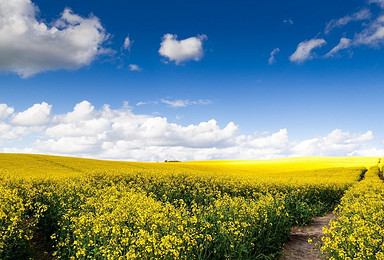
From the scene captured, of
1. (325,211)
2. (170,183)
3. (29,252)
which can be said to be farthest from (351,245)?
(325,211)

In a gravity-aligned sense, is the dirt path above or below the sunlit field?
below

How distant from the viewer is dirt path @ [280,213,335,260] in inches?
414

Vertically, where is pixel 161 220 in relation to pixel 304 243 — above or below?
above

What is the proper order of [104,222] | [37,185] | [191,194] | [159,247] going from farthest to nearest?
[191,194] < [37,185] < [104,222] < [159,247]

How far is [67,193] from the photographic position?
38.9 feet

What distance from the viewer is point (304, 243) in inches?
475

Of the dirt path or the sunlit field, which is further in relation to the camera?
the dirt path

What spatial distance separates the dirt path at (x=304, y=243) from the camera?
10.5 m

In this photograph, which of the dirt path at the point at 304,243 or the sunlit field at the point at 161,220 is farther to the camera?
the dirt path at the point at 304,243

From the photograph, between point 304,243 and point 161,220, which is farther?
point 304,243

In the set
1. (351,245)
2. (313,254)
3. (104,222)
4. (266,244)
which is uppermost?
(104,222)

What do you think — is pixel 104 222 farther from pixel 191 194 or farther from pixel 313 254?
pixel 191 194

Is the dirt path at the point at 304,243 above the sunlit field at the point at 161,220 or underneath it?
underneath

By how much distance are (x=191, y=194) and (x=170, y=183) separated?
1649 mm
